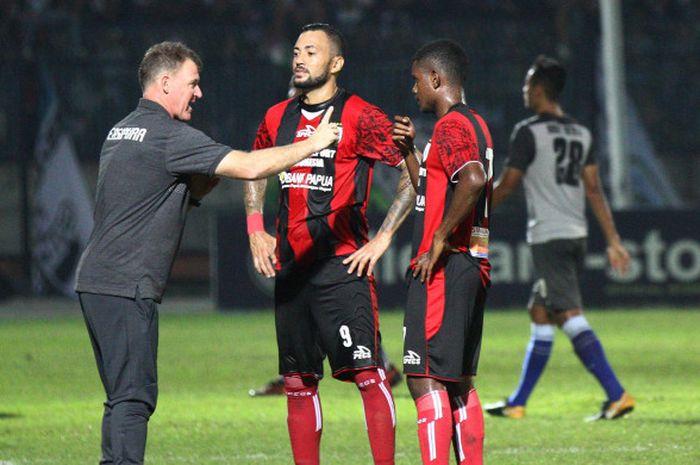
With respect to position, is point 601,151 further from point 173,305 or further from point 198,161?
point 198,161

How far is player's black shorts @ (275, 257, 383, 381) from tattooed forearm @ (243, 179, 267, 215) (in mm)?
410

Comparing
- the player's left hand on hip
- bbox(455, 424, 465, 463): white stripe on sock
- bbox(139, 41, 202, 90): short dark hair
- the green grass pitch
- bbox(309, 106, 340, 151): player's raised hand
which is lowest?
the green grass pitch

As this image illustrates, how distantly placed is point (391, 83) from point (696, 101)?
16.9ft

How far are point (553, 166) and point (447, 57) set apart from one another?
348 cm

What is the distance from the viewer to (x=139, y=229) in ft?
20.3

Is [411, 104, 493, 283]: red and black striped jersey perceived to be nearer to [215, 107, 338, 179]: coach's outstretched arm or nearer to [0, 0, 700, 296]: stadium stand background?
[215, 107, 338, 179]: coach's outstretched arm

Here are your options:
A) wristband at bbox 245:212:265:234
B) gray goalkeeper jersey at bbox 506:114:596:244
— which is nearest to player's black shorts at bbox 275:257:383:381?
wristband at bbox 245:212:265:234

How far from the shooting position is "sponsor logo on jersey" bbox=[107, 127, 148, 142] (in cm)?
618

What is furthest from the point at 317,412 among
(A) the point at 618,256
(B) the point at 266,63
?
(B) the point at 266,63

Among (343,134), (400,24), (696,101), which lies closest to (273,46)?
(400,24)

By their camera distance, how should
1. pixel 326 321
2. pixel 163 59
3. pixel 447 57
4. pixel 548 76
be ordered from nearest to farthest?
pixel 163 59 < pixel 447 57 < pixel 326 321 < pixel 548 76

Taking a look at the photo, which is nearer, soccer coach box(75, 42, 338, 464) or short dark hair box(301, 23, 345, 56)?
soccer coach box(75, 42, 338, 464)

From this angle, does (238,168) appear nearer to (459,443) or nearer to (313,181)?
(313,181)

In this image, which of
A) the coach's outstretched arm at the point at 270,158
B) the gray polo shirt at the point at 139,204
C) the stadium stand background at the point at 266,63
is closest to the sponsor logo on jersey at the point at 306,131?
the coach's outstretched arm at the point at 270,158
